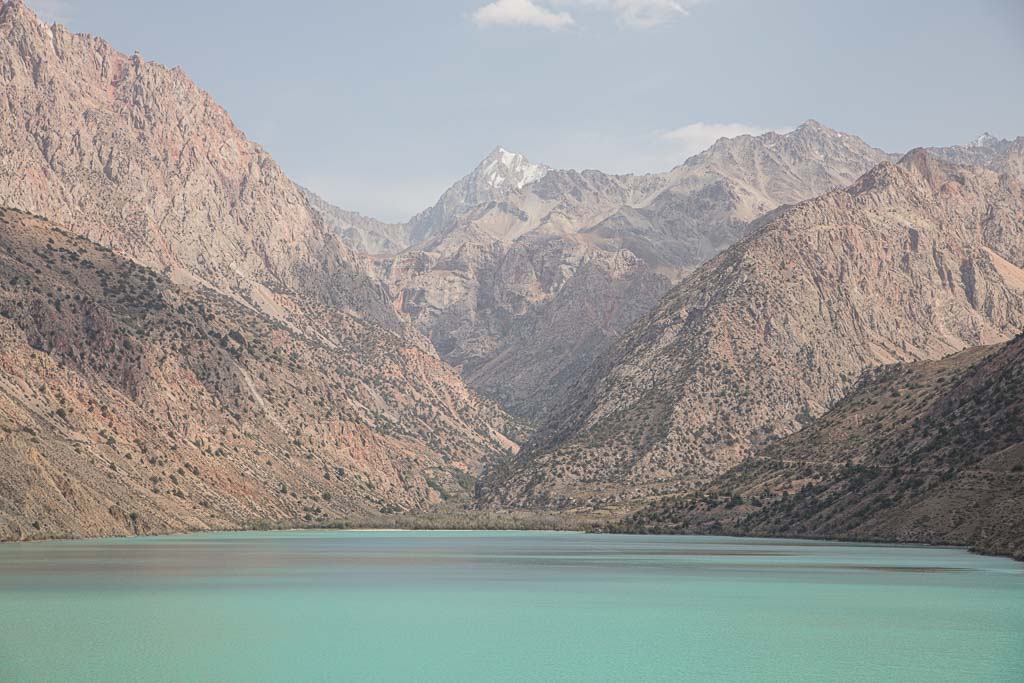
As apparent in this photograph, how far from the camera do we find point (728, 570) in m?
126

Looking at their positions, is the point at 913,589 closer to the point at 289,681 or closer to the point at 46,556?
the point at 289,681

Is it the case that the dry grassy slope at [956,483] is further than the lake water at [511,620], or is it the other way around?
the dry grassy slope at [956,483]

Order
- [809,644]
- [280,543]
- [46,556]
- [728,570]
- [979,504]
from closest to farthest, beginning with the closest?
1. [809,644]
2. [728,570]
3. [46,556]
4. [979,504]
5. [280,543]

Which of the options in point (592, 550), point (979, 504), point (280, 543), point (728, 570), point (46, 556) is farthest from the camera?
point (280, 543)

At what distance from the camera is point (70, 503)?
184750 millimetres

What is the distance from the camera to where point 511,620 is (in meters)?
80.0

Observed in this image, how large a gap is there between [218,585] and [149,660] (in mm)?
43490

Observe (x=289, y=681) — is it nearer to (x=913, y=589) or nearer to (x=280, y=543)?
(x=913, y=589)

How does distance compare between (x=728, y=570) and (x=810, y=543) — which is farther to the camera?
(x=810, y=543)

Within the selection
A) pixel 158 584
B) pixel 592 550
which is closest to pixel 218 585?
pixel 158 584

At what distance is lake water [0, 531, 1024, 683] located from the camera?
59281 mm

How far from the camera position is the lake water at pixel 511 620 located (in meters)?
59.3

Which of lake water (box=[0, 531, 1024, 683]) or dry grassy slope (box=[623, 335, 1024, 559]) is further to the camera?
dry grassy slope (box=[623, 335, 1024, 559])

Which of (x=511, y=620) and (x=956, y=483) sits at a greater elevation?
(x=956, y=483)
